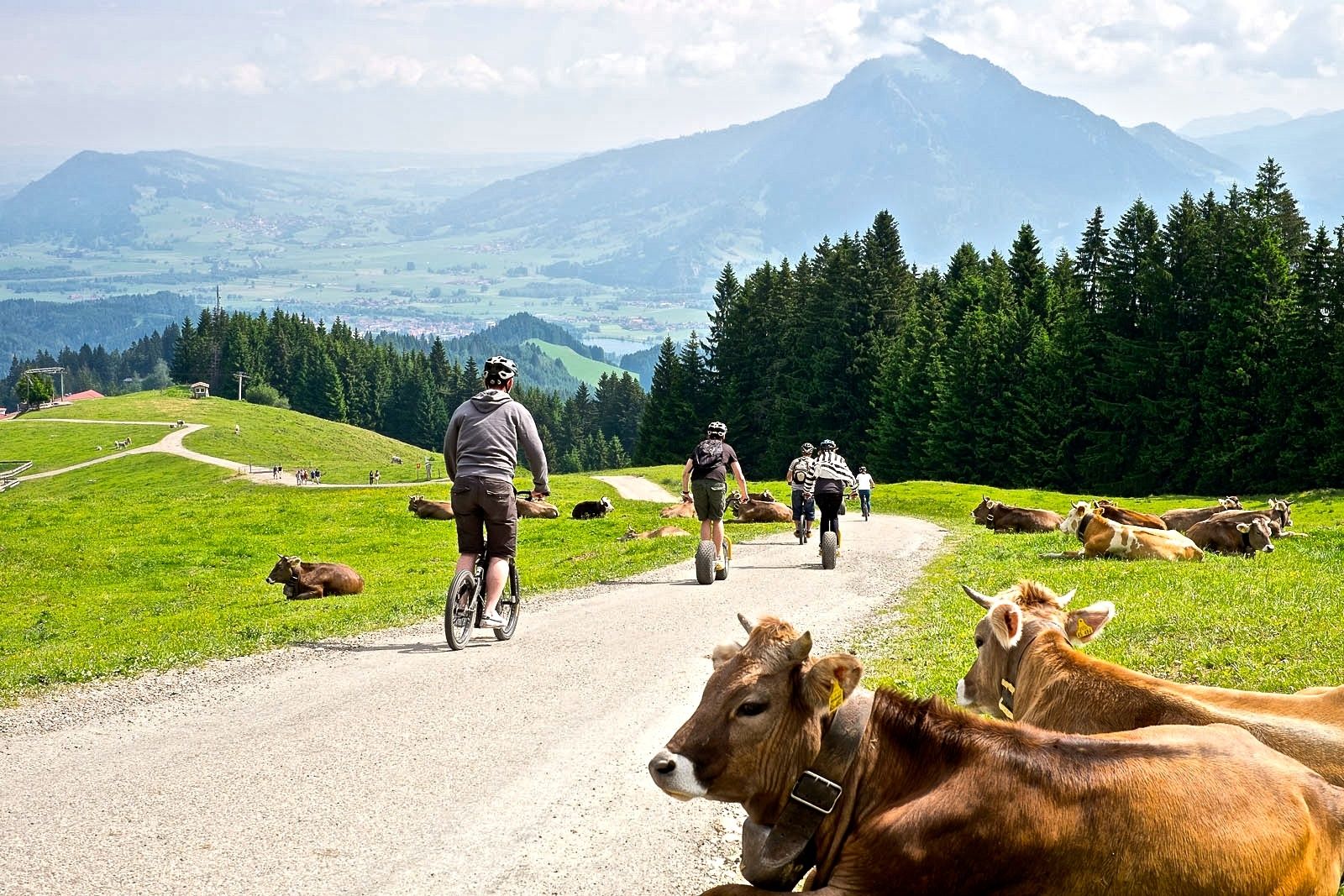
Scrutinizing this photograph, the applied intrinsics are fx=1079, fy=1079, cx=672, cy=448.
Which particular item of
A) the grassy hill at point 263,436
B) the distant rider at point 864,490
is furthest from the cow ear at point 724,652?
the grassy hill at point 263,436

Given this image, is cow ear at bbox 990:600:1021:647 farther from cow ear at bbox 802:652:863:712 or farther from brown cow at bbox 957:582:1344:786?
cow ear at bbox 802:652:863:712

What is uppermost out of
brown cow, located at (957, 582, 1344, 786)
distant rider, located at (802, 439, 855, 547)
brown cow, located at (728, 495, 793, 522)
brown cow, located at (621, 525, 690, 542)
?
brown cow, located at (957, 582, 1344, 786)

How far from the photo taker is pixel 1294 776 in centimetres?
554

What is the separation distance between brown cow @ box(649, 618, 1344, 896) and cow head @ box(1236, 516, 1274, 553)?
21162 millimetres

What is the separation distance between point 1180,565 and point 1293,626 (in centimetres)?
721

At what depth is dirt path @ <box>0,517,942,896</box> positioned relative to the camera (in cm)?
740

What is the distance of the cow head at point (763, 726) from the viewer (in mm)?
5305

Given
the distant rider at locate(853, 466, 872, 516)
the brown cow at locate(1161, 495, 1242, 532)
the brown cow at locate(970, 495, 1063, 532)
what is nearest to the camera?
the brown cow at locate(1161, 495, 1242, 532)

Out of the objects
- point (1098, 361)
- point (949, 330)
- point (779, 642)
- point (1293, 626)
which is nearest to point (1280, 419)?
point (1098, 361)

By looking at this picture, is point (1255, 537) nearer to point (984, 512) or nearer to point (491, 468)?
point (984, 512)

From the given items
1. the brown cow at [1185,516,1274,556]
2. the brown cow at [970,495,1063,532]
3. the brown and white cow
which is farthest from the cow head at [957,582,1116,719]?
the brown cow at [970,495,1063,532]

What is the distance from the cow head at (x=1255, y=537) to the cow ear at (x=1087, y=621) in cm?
1801

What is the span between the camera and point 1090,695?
25.0 ft

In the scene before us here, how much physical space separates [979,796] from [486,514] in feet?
33.3
